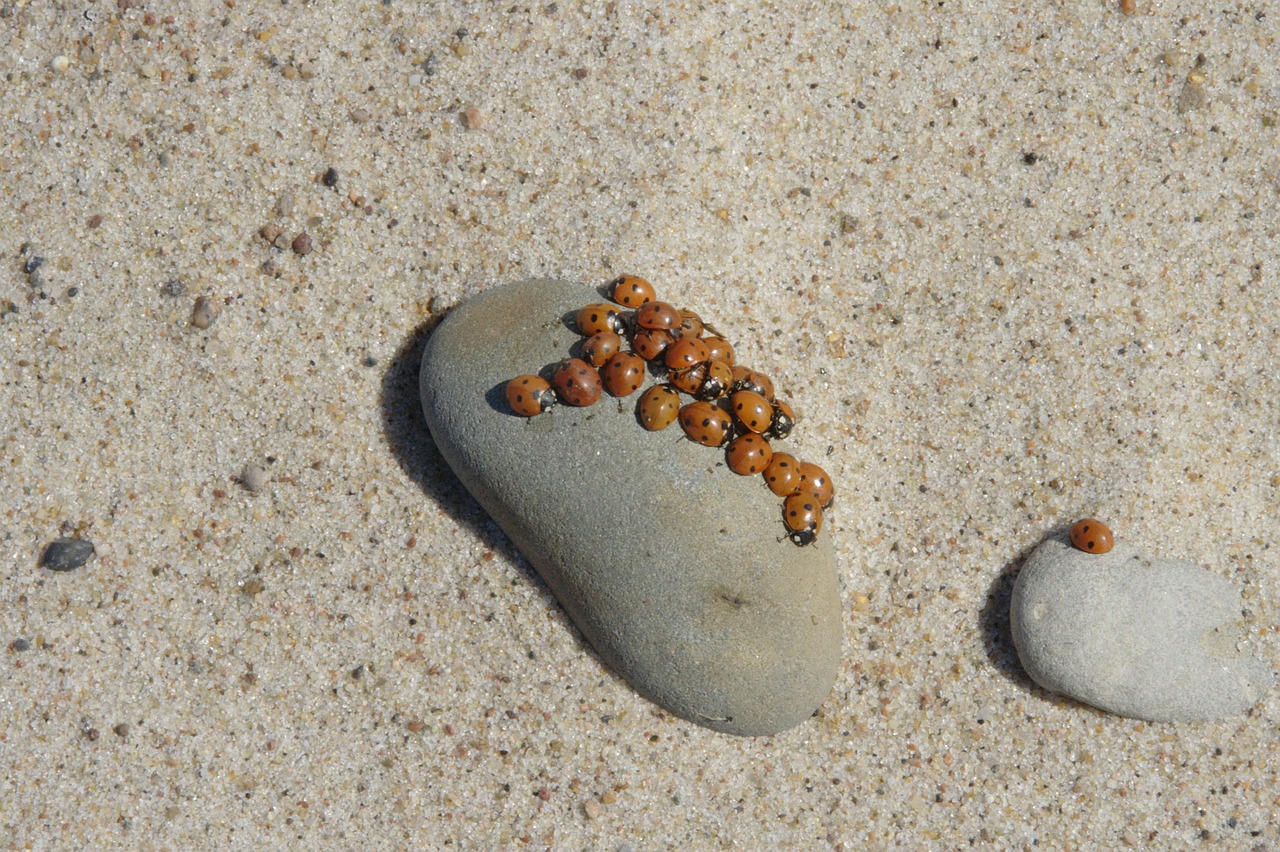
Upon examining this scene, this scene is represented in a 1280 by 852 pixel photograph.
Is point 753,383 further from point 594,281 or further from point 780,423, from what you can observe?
point 594,281

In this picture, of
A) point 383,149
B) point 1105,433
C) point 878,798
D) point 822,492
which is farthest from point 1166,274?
point 383,149

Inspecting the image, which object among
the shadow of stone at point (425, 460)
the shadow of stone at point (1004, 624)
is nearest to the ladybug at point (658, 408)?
the shadow of stone at point (425, 460)

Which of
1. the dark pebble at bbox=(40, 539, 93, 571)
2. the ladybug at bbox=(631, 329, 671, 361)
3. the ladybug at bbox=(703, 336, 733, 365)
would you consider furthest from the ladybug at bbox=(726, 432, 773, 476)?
the dark pebble at bbox=(40, 539, 93, 571)

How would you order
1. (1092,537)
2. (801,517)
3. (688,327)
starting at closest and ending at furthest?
(801,517) < (688,327) < (1092,537)

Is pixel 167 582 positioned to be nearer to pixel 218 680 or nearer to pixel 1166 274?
pixel 218 680

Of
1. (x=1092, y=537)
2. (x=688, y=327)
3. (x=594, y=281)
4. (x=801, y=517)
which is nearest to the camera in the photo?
(x=801, y=517)

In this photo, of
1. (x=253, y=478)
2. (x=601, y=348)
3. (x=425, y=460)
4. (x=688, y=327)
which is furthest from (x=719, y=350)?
(x=253, y=478)
